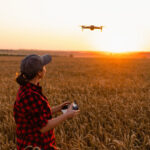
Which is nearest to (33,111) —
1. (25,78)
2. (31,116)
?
(31,116)

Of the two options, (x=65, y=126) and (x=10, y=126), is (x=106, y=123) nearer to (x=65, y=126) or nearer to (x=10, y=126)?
(x=65, y=126)

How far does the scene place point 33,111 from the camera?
189 cm

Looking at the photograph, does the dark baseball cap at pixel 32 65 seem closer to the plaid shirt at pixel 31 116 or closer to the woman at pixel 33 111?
the woman at pixel 33 111

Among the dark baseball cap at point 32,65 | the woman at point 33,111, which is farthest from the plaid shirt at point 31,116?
the dark baseball cap at point 32,65

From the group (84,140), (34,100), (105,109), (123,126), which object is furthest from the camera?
(105,109)

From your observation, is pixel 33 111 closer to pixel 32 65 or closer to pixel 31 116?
pixel 31 116

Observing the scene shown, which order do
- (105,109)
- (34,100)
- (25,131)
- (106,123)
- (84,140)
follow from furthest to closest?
(105,109), (106,123), (84,140), (25,131), (34,100)

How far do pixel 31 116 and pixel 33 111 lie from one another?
0.08 m

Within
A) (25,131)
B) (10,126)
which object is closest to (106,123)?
(10,126)

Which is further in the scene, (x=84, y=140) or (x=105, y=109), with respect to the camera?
(x=105, y=109)

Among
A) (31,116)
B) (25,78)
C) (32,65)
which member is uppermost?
(32,65)

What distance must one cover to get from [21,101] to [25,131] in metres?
0.39

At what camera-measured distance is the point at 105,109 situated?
4.74m

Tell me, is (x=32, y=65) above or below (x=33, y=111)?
above
